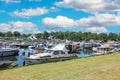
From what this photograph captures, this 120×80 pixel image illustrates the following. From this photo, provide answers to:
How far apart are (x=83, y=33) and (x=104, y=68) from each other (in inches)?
6182

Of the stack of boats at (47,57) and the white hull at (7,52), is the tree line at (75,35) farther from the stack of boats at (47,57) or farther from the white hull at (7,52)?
the stack of boats at (47,57)

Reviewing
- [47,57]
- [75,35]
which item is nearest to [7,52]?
[47,57]

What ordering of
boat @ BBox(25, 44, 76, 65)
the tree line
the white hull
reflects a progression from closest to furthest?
1. boat @ BBox(25, 44, 76, 65)
2. the white hull
3. the tree line

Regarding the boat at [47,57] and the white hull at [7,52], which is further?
the white hull at [7,52]

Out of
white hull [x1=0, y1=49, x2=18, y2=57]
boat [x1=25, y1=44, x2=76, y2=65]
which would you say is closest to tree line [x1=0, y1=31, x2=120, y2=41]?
white hull [x1=0, y1=49, x2=18, y2=57]

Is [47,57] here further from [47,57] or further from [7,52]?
[7,52]

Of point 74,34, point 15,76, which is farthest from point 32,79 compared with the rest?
point 74,34

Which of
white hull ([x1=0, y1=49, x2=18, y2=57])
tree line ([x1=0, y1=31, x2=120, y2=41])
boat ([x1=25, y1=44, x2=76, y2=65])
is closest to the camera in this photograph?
boat ([x1=25, y1=44, x2=76, y2=65])

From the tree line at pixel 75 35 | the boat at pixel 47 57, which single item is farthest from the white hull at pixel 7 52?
the tree line at pixel 75 35

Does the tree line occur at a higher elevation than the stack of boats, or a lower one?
higher

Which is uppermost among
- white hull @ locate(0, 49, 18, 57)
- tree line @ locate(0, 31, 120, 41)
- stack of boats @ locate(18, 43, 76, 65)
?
tree line @ locate(0, 31, 120, 41)

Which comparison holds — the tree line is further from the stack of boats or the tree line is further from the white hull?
the stack of boats

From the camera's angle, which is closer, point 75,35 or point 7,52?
point 7,52

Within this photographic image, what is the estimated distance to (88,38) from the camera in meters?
164
